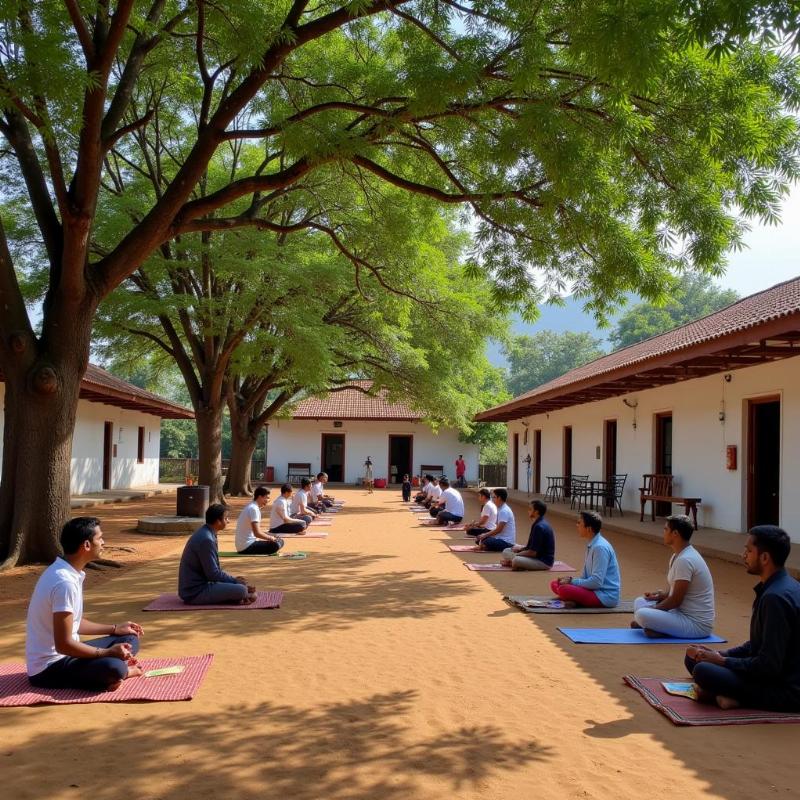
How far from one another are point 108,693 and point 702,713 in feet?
12.2

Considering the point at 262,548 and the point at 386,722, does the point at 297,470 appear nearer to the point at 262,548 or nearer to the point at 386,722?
the point at 262,548

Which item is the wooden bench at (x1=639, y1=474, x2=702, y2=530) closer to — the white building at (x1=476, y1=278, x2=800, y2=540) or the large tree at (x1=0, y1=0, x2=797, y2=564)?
the white building at (x1=476, y1=278, x2=800, y2=540)

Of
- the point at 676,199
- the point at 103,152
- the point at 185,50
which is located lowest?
the point at 676,199

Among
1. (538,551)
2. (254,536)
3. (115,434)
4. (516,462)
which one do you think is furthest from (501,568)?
(516,462)

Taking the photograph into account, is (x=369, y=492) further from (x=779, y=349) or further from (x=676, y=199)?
(x=676, y=199)

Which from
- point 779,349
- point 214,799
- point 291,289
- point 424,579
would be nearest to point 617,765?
point 214,799

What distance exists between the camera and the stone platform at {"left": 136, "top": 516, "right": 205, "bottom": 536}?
14.3m

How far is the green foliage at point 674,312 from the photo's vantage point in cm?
5447

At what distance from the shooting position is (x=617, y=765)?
13.0ft

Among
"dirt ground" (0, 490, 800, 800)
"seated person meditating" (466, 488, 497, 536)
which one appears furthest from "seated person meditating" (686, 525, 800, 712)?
"seated person meditating" (466, 488, 497, 536)

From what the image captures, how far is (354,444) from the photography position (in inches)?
1398

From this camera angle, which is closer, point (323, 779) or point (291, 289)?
point (323, 779)

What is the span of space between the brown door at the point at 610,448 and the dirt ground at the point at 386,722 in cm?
1148

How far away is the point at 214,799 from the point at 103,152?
853 centimetres
